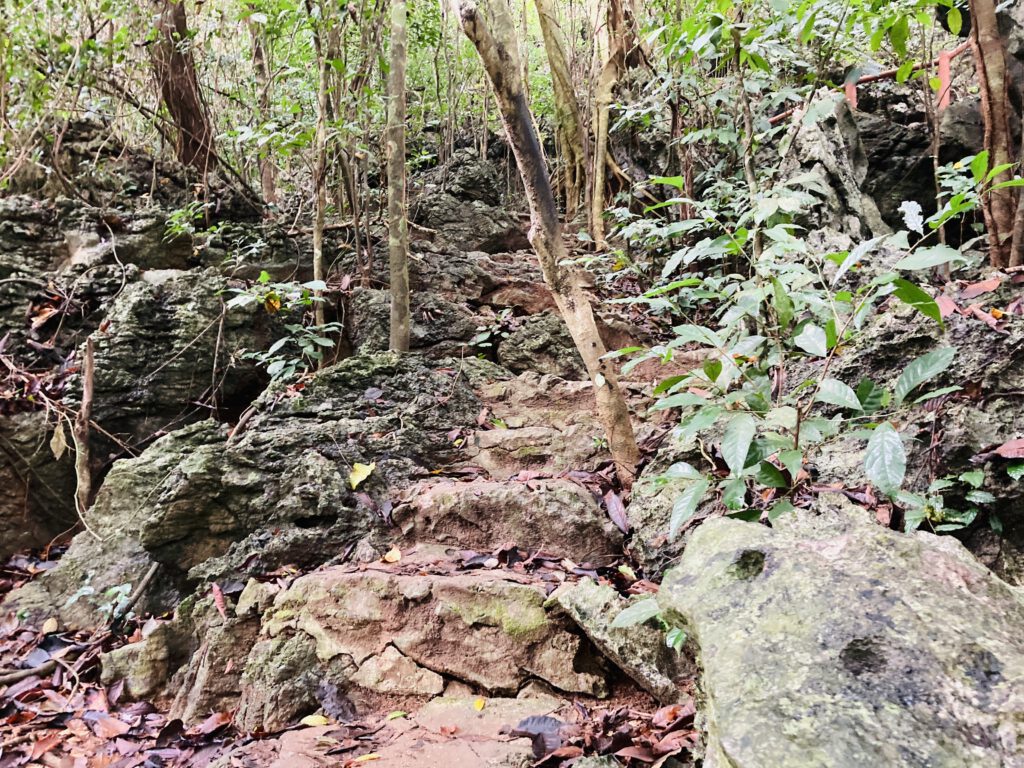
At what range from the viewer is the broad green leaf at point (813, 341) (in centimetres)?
164

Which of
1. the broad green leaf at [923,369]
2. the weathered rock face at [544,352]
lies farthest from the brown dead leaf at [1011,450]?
the weathered rock face at [544,352]

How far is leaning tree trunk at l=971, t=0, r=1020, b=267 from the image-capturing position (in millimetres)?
3229

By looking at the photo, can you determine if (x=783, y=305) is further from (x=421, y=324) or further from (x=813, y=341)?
(x=421, y=324)

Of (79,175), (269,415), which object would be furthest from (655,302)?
(79,175)

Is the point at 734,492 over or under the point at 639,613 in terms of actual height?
over

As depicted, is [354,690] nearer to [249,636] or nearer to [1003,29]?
[249,636]

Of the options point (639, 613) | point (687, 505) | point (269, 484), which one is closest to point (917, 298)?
point (687, 505)

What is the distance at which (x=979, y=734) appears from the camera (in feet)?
3.86

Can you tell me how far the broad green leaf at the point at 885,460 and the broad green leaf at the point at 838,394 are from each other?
0.29ft

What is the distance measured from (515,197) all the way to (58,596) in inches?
289

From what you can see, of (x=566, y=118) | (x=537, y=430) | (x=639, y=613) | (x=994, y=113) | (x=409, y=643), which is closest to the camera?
(x=639, y=613)

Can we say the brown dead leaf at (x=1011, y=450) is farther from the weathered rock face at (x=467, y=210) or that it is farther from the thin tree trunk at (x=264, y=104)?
the thin tree trunk at (x=264, y=104)

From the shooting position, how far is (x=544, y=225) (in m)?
3.38

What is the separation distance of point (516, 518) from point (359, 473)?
102 cm
